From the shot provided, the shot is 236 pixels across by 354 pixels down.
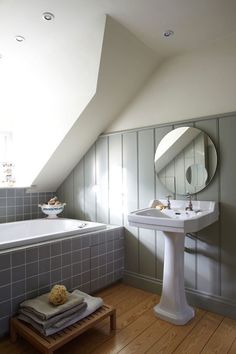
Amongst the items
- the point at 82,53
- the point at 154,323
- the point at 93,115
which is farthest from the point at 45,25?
the point at 154,323

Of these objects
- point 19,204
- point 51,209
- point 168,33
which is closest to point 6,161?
point 19,204

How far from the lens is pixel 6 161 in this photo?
3.50 meters

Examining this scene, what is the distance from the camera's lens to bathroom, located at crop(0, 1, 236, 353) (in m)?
2.20

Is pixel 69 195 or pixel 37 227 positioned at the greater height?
pixel 69 195

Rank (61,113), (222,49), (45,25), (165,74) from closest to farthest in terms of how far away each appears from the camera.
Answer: (45,25), (222,49), (165,74), (61,113)

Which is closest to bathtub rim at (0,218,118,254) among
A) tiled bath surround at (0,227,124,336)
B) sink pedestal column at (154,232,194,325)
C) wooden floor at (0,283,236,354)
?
tiled bath surround at (0,227,124,336)

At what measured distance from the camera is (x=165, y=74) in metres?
2.62

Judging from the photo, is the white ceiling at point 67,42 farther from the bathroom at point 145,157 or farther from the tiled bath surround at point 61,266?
the tiled bath surround at point 61,266

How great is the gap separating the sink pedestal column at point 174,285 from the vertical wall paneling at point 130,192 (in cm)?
65

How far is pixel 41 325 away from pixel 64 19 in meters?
2.22

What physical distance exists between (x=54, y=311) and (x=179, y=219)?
1108 millimetres

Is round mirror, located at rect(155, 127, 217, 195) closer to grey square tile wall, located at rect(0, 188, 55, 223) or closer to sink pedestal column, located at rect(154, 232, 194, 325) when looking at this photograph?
sink pedestal column, located at rect(154, 232, 194, 325)

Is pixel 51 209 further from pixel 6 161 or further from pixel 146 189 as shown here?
pixel 146 189

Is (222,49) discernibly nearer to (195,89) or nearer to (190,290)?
(195,89)
